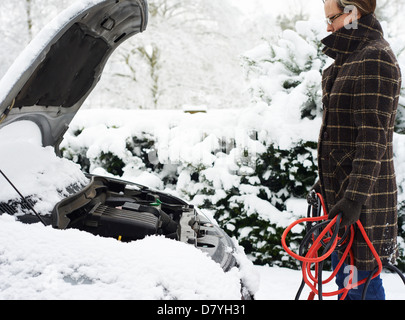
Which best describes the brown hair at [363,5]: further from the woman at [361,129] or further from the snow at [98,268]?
the snow at [98,268]

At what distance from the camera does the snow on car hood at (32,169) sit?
5.28 ft

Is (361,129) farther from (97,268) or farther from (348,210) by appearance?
(97,268)

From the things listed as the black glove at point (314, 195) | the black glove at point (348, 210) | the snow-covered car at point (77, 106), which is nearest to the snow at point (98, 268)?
the snow-covered car at point (77, 106)

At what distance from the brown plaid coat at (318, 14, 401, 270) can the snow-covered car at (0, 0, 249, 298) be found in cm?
66

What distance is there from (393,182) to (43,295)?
5.48 ft

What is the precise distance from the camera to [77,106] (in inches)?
92.3

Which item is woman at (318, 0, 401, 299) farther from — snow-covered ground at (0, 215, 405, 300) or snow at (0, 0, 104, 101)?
snow at (0, 0, 104, 101)

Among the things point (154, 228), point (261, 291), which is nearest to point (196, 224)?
point (154, 228)

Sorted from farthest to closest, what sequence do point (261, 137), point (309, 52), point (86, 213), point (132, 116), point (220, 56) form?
1. point (220, 56)
2. point (132, 116)
3. point (309, 52)
4. point (261, 137)
5. point (86, 213)

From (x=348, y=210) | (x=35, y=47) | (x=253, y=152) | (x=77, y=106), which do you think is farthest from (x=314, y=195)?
(x=35, y=47)

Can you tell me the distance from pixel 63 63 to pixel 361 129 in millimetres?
1502

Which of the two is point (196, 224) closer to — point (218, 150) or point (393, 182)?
point (393, 182)
